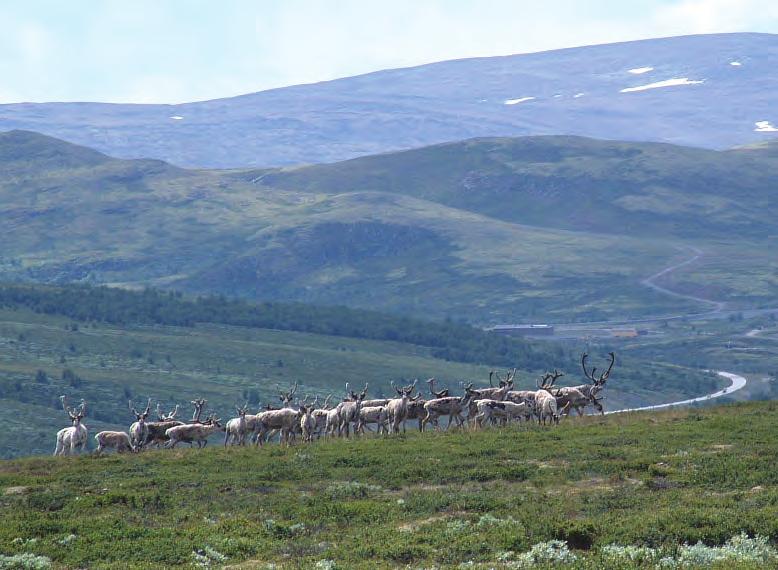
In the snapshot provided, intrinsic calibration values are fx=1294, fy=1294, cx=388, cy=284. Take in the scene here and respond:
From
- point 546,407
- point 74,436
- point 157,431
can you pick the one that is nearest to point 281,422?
point 157,431

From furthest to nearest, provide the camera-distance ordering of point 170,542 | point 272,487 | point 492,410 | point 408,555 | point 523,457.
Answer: point 492,410 < point 523,457 < point 272,487 < point 170,542 < point 408,555

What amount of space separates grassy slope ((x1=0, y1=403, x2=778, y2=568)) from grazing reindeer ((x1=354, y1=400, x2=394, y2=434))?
19.1ft

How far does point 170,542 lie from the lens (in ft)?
106

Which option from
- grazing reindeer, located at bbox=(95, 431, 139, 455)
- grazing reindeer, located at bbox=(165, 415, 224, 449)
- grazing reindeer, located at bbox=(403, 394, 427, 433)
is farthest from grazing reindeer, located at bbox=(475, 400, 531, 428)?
grazing reindeer, located at bbox=(95, 431, 139, 455)

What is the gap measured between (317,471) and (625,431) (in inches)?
505

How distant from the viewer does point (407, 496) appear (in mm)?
38219

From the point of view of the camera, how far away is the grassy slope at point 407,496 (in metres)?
31.1

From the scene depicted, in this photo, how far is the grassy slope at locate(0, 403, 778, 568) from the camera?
102ft

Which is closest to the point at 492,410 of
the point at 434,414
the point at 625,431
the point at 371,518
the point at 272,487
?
the point at 434,414

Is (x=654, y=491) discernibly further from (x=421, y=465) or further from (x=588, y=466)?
(x=421, y=465)

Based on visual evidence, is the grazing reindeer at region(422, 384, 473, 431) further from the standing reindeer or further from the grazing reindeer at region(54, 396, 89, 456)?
the grazing reindeer at region(54, 396, 89, 456)

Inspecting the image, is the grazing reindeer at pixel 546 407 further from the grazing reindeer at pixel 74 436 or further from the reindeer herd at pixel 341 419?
the grazing reindeer at pixel 74 436

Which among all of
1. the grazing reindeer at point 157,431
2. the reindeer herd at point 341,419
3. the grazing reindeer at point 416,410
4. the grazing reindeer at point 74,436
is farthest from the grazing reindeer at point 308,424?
the grazing reindeer at point 74,436

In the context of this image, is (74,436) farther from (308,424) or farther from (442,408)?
(442,408)
